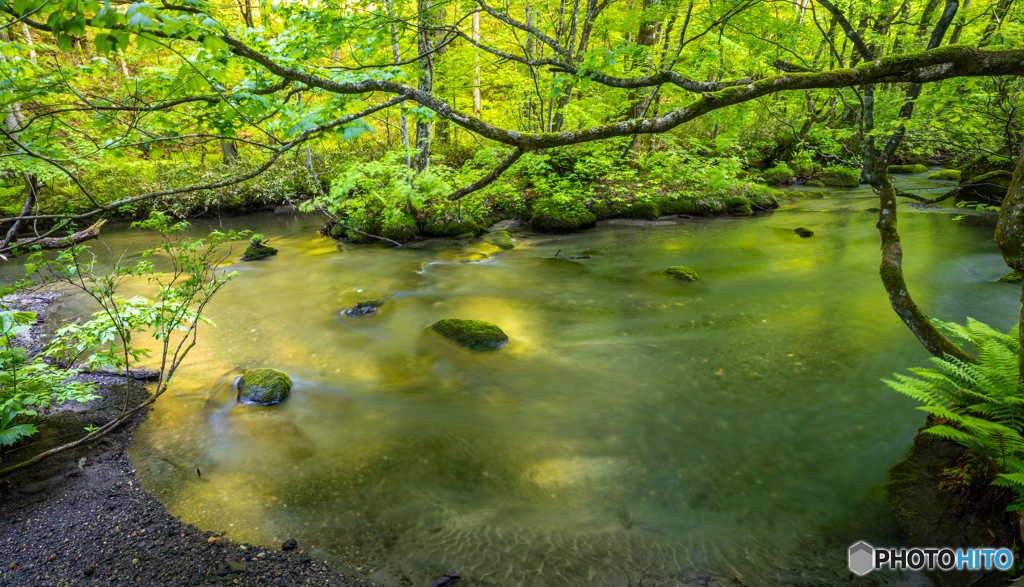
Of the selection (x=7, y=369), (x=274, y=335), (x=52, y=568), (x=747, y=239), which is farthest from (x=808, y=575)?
(x=747, y=239)

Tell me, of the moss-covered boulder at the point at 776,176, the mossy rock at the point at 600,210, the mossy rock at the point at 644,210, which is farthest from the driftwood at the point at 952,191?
the moss-covered boulder at the point at 776,176

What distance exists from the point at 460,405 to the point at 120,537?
10.7 ft

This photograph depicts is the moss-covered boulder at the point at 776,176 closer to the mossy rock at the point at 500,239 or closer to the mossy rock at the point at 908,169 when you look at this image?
the mossy rock at the point at 908,169

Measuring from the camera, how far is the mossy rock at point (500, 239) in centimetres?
1338

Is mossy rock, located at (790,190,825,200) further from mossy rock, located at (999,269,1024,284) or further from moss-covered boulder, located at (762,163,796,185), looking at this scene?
mossy rock, located at (999,269,1024,284)

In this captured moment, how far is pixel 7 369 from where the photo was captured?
12.3 feet

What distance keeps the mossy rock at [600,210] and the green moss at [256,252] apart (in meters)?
11.3

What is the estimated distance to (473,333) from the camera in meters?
7.11

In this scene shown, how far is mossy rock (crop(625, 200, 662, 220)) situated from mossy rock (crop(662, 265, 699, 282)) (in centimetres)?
659

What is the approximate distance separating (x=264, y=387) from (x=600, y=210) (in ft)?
45.4

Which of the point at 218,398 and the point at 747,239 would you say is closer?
the point at 218,398

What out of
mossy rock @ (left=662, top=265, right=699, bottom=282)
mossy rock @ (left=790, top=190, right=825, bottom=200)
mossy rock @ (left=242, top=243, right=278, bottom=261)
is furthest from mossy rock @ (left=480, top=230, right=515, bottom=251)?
mossy rock @ (left=790, top=190, right=825, bottom=200)

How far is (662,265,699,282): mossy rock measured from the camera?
995 centimetres

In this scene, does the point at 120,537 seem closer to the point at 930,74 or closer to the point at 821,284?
the point at 930,74
